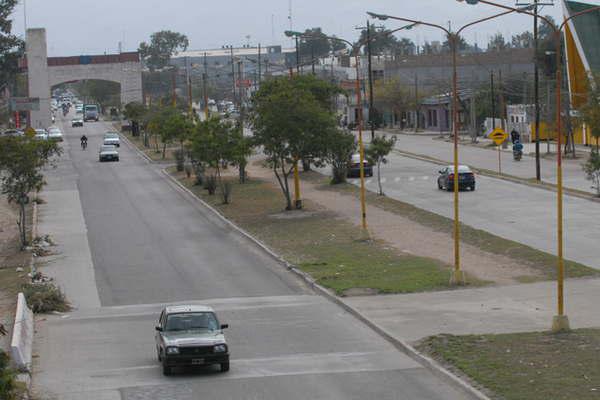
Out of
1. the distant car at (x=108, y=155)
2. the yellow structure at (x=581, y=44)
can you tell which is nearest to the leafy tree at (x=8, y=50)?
the distant car at (x=108, y=155)

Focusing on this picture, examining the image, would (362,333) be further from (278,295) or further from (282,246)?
(282,246)

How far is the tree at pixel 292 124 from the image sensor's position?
51969 millimetres

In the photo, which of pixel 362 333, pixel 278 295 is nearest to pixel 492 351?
pixel 362 333

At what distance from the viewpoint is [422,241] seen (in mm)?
42219

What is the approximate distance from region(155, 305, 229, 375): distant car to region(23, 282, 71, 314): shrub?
29.5ft

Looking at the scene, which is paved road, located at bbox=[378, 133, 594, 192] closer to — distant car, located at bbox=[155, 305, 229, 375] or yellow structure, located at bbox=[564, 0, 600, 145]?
yellow structure, located at bbox=[564, 0, 600, 145]

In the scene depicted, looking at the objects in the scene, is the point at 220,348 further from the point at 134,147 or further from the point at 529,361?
the point at 134,147

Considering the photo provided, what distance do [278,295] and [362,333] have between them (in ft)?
22.5

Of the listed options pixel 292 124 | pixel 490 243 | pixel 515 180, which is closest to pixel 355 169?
pixel 515 180

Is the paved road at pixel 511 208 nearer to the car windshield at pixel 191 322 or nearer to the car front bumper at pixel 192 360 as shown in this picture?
the car windshield at pixel 191 322

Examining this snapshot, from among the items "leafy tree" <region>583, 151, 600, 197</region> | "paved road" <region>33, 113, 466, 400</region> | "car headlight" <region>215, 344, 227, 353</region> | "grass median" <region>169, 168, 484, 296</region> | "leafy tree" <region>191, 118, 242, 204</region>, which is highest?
"leafy tree" <region>191, 118, 242, 204</region>

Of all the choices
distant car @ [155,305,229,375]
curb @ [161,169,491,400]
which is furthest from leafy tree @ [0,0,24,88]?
distant car @ [155,305,229,375]

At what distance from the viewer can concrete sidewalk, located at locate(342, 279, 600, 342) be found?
2588cm

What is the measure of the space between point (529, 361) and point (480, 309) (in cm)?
745
